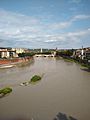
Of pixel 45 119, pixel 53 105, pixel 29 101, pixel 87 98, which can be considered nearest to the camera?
pixel 45 119

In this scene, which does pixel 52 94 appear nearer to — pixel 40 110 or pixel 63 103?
pixel 63 103

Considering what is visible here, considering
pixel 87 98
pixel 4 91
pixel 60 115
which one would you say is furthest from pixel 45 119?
pixel 4 91

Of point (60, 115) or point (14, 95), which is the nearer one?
point (60, 115)

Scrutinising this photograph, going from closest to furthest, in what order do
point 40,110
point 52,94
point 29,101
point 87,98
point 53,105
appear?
point 40,110 → point 53,105 → point 29,101 → point 87,98 → point 52,94

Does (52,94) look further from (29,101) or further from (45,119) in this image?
(45,119)

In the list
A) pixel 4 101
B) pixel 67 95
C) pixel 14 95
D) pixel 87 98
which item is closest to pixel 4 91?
pixel 14 95

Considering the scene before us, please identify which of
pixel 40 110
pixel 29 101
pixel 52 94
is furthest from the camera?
pixel 52 94

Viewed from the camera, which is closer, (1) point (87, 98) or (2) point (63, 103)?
(2) point (63, 103)

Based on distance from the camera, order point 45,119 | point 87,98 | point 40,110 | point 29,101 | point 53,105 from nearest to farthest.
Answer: point 45,119, point 40,110, point 53,105, point 29,101, point 87,98
